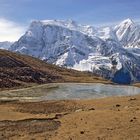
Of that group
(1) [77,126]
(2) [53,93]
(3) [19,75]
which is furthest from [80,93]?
(1) [77,126]

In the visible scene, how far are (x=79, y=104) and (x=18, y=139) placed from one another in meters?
28.1

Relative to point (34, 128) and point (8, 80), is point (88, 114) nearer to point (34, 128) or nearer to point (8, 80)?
point (34, 128)

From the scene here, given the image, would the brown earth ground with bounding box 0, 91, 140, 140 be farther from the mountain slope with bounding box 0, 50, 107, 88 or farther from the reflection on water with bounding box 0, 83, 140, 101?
the mountain slope with bounding box 0, 50, 107, 88

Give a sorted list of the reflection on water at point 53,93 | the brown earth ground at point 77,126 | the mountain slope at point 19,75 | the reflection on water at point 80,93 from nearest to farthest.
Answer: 1. the brown earth ground at point 77,126
2. the reflection on water at point 53,93
3. the reflection on water at point 80,93
4. the mountain slope at point 19,75

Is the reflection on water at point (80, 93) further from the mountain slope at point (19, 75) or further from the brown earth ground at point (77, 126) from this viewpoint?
the brown earth ground at point (77, 126)

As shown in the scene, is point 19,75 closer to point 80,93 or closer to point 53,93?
point 80,93

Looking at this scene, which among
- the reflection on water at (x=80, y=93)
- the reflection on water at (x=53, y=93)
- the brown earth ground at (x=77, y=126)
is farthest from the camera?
the reflection on water at (x=80, y=93)

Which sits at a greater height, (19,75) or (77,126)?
(19,75)

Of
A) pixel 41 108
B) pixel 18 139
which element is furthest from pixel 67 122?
pixel 41 108

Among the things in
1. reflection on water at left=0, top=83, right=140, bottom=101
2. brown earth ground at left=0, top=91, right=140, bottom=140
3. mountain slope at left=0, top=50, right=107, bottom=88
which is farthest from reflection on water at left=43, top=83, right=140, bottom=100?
brown earth ground at left=0, top=91, right=140, bottom=140

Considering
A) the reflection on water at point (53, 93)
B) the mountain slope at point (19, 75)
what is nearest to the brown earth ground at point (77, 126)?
the reflection on water at point (53, 93)

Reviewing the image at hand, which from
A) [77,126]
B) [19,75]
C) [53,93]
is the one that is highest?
[19,75]

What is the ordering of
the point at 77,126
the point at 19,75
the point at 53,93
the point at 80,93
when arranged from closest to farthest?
the point at 77,126 < the point at 53,93 < the point at 80,93 < the point at 19,75

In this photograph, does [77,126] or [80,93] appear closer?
[77,126]
